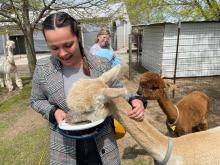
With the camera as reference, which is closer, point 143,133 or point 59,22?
point 59,22

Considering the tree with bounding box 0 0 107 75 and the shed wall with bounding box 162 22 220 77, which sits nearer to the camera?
the tree with bounding box 0 0 107 75

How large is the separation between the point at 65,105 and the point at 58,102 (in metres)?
0.07

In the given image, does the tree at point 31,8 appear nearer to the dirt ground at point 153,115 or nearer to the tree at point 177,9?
→ the tree at point 177,9

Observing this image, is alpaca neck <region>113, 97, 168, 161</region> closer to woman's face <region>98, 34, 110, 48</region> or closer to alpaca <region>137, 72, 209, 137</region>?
alpaca <region>137, 72, 209, 137</region>

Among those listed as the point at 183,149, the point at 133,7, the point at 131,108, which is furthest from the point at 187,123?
the point at 133,7

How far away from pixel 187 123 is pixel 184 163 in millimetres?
2364

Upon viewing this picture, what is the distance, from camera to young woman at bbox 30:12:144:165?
2.35 m

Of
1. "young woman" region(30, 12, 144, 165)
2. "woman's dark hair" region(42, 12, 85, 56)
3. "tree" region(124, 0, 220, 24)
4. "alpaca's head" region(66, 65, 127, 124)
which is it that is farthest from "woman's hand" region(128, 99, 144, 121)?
"tree" region(124, 0, 220, 24)

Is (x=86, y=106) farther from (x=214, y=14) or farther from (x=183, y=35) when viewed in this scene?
(x=183, y=35)

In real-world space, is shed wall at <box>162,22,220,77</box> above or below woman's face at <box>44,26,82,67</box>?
below

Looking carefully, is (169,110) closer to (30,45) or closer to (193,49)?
(193,49)

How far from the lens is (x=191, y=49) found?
11992 mm

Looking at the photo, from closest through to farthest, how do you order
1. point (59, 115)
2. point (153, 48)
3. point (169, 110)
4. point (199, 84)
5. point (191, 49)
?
point (59, 115), point (169, 110), point (199, 84), point (191, 49), point (153, 48)

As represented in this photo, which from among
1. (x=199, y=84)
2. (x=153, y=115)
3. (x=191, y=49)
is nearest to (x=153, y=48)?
(x=191, y=49)
